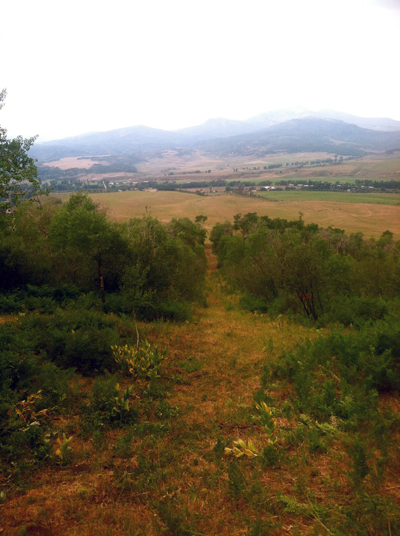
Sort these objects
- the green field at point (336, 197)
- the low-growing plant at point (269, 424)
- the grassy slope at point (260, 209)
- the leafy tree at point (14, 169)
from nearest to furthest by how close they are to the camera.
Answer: the low-growing plant at point (269, 424) < the leafy tree at point (14, 169) < the grassy slope at point (260, 209) < the green field at point (336, 197)

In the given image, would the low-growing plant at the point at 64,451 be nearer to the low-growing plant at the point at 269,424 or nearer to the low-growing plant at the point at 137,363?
the low-growing plant at the point at 137,363

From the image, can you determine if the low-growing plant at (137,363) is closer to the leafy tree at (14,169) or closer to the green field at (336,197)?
the leafy tree at (14,169)

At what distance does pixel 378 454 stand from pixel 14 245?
59.7 feet

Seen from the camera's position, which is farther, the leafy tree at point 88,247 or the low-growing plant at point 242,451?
the leafy tree at point 88,247

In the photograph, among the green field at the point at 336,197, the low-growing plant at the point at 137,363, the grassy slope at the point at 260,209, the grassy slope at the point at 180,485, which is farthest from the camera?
the green field at the point at 336,197

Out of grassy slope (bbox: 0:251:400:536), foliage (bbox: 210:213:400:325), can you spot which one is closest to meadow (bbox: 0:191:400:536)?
grassy slope (bbox: 0:251:400:536)

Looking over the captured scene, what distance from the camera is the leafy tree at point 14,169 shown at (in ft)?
42.7

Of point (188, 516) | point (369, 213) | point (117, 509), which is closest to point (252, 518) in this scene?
point (188, 516)

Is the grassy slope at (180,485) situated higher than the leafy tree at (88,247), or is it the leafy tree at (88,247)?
the leafy tree at (88,247)

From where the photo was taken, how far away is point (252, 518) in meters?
4.35

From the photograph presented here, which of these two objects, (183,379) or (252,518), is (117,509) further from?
(183,379)

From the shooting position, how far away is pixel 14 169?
13.4 metres

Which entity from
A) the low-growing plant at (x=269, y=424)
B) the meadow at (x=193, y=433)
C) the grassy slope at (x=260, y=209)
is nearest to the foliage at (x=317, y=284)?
the meadow at (x=193, y=433)

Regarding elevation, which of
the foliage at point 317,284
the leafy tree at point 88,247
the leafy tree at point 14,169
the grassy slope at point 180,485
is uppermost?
the leafy tree at point 14,169
